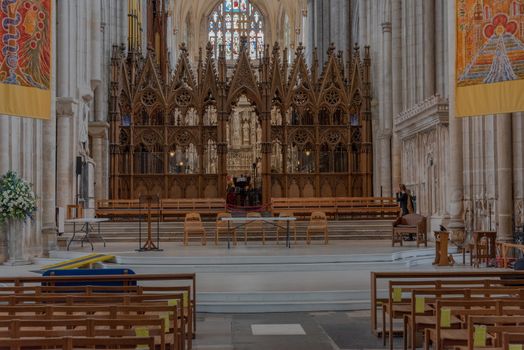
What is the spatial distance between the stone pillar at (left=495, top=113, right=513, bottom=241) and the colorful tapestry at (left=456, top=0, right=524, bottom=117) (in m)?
2.38

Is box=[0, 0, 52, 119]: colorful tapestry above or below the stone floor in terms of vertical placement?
above

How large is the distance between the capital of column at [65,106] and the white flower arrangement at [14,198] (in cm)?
606

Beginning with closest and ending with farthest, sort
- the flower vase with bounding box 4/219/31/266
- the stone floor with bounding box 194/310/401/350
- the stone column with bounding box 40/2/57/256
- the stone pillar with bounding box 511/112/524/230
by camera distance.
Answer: the stone floor with bounding box 194/310/401/350
the flower vase with bounding box 4/219/31/266
the stone pillar with bounding box 511/112/524/230
the stone column with bounding box 40/2/57/256

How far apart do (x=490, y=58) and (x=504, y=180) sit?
3.18 metres

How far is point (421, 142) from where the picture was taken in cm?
2253

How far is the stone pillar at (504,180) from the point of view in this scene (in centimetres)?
1523

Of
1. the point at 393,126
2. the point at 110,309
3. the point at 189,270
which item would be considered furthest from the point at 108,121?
the point at 110,309

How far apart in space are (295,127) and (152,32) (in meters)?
16.2

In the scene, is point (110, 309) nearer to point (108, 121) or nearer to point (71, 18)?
point (71, 18)

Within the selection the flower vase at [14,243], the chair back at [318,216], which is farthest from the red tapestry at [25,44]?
the chair back at [318,216]

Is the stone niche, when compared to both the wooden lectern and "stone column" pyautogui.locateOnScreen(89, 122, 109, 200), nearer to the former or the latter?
the wooden lectern

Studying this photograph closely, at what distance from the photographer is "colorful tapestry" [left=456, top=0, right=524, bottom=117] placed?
12750 mm

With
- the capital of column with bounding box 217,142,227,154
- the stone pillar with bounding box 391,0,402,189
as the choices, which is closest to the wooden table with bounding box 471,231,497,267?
the stone pillar with bounding box 391,0,402,189

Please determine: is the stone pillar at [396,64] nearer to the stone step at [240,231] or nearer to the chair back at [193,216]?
the stone step at [240,231]
